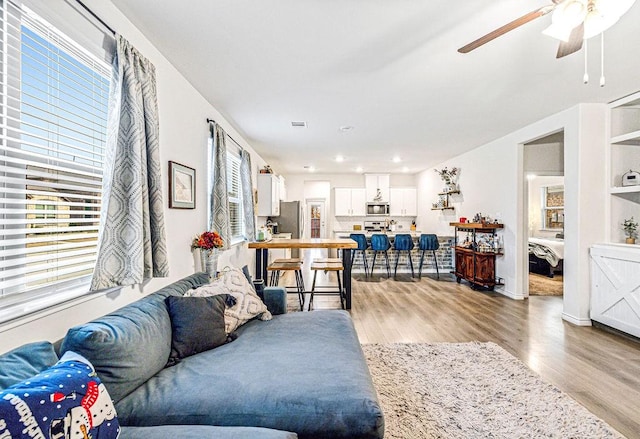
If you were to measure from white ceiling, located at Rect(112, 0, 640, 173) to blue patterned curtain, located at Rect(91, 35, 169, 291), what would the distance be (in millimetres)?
499

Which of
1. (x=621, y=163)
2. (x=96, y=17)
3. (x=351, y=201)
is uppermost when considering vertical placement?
(x=96, y=17)

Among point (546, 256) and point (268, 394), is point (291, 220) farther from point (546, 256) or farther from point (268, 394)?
point (268, 394)

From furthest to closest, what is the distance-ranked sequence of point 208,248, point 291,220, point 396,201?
point 396,201 < point 291,220 < point 208,248

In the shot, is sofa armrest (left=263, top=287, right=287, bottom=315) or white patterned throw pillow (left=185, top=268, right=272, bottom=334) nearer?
white patterned throw pillow (left=185, top=268, right=272, bottom=334)

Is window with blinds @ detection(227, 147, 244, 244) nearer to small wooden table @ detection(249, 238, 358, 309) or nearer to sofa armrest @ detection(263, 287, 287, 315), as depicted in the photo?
small wooden table @ detection(249, 238, 358, 309)

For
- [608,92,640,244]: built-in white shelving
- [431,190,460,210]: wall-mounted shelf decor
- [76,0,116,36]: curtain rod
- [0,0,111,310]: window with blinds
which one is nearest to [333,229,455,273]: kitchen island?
[431,190,460,210]: wall-mounted shelf decor

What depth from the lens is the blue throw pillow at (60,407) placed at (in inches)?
33.7

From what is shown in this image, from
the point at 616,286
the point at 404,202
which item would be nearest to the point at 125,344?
the point at 616,286

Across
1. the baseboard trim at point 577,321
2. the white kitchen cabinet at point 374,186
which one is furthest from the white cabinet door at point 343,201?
the baseboard trim at point 577,321

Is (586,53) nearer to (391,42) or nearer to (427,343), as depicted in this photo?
(391,42)

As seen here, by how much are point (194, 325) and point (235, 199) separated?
3.26 meters

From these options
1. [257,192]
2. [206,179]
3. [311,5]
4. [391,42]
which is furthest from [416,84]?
[257,192]

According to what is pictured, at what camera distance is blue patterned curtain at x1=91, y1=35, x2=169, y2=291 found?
1.79 m

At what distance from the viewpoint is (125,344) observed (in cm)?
150
